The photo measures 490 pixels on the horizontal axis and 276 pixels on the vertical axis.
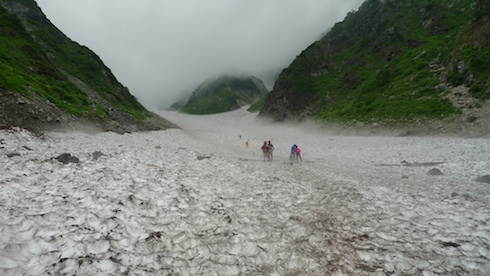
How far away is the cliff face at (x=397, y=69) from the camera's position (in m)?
45.7

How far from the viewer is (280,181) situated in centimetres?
1411

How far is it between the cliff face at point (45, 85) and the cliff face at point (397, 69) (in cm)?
5429

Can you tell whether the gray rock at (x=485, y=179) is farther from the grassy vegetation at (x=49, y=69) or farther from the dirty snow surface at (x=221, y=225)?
the grassy vegetation at (x=49, y=69)

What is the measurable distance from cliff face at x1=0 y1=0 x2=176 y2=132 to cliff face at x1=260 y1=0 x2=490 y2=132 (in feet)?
178

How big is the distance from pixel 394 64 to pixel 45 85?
90780mm

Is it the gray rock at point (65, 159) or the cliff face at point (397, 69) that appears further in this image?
the cliff face at point (397, 69)

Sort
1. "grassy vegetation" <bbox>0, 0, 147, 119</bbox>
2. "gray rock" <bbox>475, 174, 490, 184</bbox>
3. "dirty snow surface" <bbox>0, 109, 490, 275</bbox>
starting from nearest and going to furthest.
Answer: "dirty snow surface" <bbox>0, 109, 490, 275</bbox>, "gray rock" <bbox>475, 174, 490, 184</bbox>, "grassy vegetation" <bbox>0, 0, 147, 119</bbox>

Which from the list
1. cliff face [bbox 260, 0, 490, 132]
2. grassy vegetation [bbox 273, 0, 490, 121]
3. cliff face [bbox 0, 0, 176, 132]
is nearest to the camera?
cliff face [bbox 0, 0, 176, 132]

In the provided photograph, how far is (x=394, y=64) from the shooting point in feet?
259

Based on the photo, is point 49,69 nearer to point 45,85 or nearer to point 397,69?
point 45,85

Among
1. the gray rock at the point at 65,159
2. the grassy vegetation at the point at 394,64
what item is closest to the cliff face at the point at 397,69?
the grassy vegetation at the point at 394,64

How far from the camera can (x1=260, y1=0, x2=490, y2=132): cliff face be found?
150 ft

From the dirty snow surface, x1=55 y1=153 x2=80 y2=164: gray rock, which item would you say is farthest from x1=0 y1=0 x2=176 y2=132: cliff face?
the dirty snow surface

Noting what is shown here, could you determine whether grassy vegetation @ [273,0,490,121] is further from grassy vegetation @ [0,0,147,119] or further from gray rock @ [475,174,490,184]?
grassy vegetation @ [0,0,147,119]
